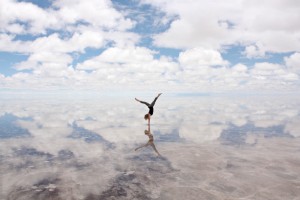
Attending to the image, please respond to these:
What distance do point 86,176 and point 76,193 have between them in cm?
1099

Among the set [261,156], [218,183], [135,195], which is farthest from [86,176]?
[261,156]

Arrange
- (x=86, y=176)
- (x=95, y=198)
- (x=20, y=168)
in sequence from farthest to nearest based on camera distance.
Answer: (x=20, y=168), (x=86, y=176), (x=95, y=198)

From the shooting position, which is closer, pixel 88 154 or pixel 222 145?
pixel 88 154

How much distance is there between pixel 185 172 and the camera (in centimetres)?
7331

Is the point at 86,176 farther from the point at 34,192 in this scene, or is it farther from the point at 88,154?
the point at 88,154

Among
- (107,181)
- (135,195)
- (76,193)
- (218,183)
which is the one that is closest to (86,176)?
(107,181)

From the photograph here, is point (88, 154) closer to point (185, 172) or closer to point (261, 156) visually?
point (185, 172)

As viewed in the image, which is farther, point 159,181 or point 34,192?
point 159,181

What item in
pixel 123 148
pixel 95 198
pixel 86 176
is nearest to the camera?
pixel 95 198

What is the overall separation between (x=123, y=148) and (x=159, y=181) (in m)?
38.9

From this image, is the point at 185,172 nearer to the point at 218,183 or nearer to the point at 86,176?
the point at 218,183

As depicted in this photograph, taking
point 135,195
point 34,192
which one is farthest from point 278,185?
point 34,192

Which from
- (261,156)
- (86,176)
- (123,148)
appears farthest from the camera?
(123,148)

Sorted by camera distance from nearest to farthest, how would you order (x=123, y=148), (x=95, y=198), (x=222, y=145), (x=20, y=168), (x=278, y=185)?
(x=95, y=198) → (x=278, y=185) → (x=20, y=168) → (x=123, y=148) → (x=222, y=145)
